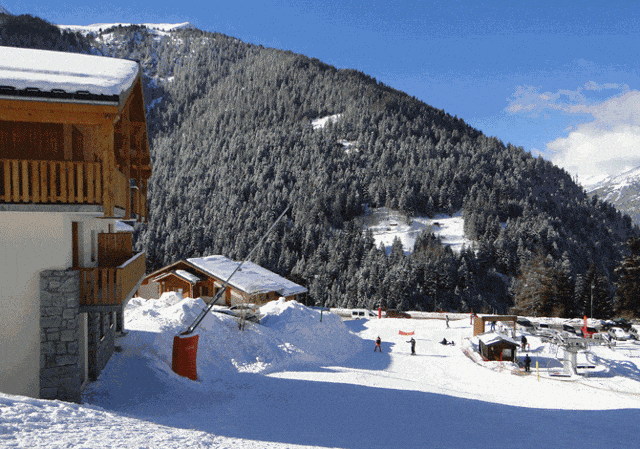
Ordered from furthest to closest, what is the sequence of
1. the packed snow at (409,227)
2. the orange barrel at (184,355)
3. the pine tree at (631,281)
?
the packed snow at (409,227) < the pine tree at (631,281) < the orange barrel at (184,355)

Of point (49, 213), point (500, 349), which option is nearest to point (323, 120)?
point (500, 349)

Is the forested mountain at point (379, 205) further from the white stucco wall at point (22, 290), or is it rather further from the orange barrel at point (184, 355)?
the white stucco wall at point (22, 290)

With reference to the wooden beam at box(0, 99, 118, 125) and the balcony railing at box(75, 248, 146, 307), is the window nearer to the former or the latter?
the balcony railing at box(75, 248, 146, 307)

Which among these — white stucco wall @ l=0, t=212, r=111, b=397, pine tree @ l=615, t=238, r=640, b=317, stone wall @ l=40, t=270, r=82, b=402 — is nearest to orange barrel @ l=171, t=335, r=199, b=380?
stone wall @ l=40, t=270, r=82, b=402

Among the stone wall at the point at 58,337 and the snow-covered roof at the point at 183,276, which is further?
the snow-covered roof at the point at 183,276

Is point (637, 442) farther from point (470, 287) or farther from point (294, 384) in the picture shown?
point (470, 287)

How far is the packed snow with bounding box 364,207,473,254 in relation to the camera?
11350cm

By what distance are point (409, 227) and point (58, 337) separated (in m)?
121

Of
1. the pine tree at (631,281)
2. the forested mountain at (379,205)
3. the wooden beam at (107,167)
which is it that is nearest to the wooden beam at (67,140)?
the wooden beam at (107,167)

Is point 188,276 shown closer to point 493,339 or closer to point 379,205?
point 493,339

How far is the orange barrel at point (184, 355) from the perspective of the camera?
13.6 meters

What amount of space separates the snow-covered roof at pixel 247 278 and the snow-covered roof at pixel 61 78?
29.5 meters

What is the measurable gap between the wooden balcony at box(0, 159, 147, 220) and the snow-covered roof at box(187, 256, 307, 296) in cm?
2951

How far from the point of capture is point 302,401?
12.8 m
